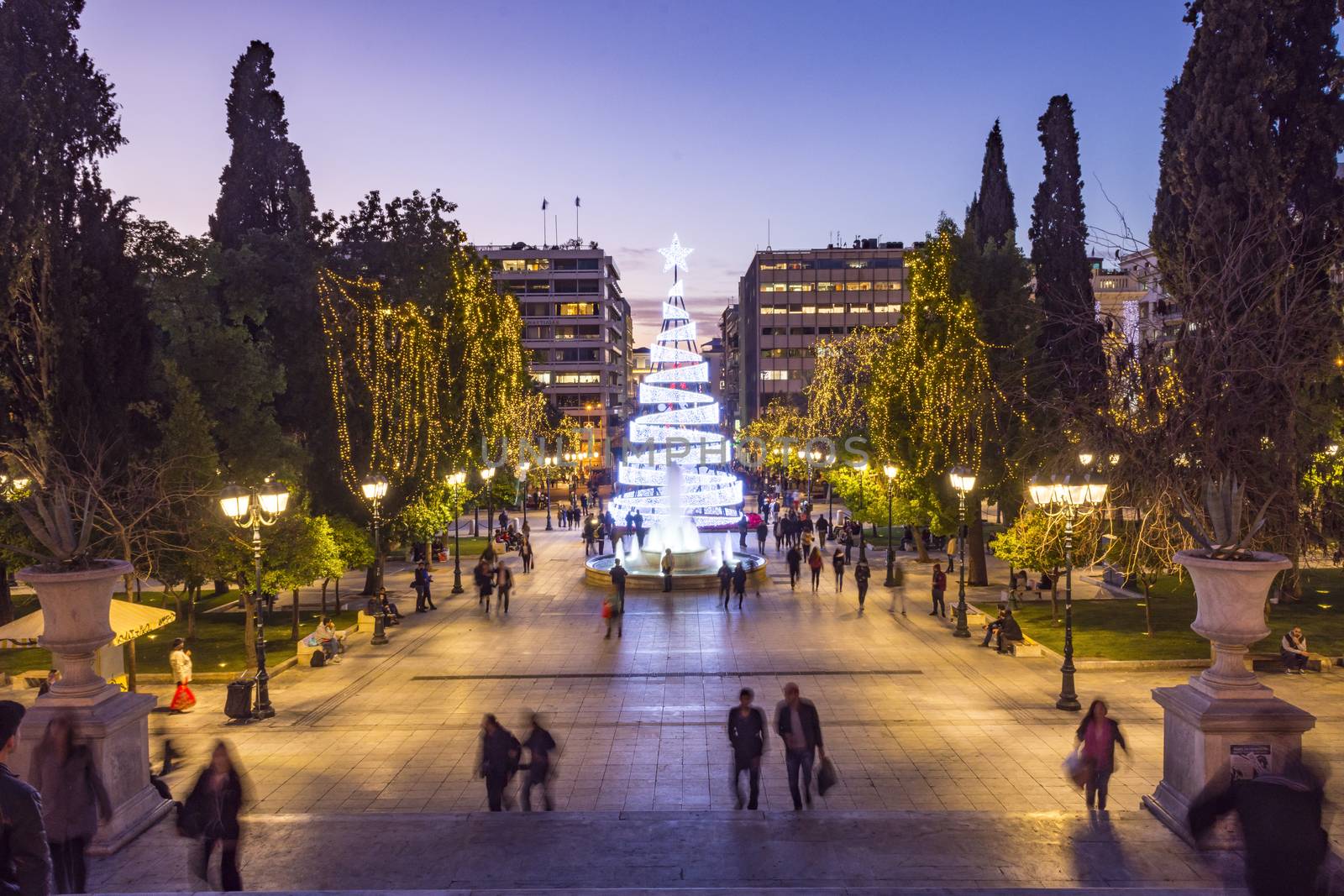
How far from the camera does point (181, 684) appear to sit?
56.6ft

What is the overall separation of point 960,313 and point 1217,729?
21520 millimetres

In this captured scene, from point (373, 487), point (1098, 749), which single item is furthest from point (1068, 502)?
point (373, 487)

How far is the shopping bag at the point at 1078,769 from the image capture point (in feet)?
34.5

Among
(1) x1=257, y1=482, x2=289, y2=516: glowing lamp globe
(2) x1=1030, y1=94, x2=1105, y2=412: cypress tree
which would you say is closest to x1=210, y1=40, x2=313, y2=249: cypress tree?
(1) x1=257, y1=482, x2=289, y2=516: glowing lamp globe

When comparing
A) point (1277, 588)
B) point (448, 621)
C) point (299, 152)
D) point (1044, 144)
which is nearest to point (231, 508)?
point (448, 621)

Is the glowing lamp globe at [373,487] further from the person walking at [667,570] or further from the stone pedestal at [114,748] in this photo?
the stone pedestal at [114,748]

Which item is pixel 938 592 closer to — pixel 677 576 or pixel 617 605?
pixel 617 605

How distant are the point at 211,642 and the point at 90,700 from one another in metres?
15.8

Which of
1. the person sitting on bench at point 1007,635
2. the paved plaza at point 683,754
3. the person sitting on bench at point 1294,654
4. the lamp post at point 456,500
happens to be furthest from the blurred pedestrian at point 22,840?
the lamp post at point 456,500

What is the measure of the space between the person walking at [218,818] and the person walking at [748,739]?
5217 millimetres

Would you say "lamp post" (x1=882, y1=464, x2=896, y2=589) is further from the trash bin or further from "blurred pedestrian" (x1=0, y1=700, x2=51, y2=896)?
"blurred pedestrian" (x1=0, y1=700, x2=51, y2=896)

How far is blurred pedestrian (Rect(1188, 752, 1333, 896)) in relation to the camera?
5996mm

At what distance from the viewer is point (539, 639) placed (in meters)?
23.5

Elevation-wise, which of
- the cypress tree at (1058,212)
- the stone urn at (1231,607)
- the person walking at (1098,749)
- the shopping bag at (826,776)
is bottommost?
the shopping bag at (826,776)
